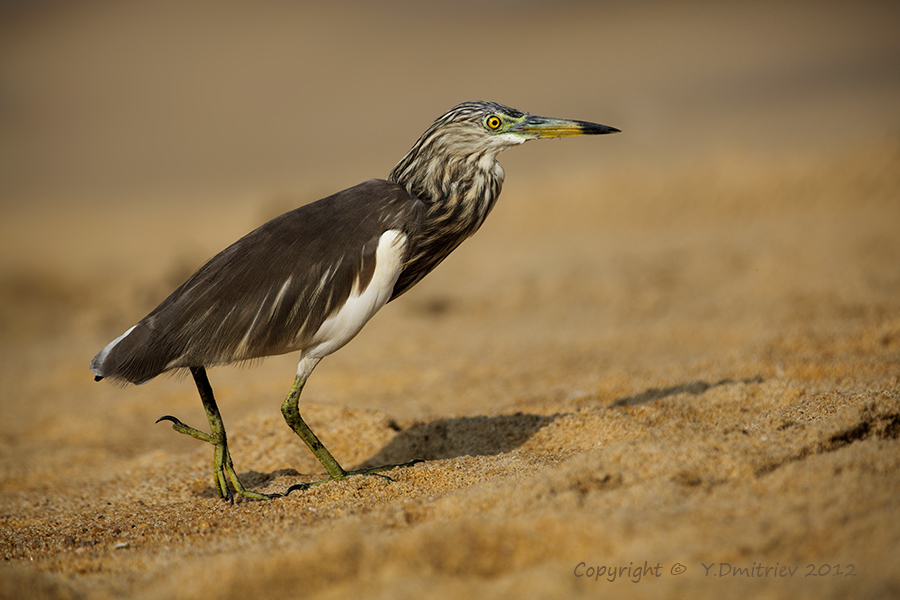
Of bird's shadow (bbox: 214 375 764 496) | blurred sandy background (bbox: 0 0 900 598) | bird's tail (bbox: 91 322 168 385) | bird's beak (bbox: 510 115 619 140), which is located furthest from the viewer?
bird's shadow (bbox: 214 375 764 496)

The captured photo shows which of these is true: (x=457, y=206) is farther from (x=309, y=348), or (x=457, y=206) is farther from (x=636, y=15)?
(x=636, y=15)

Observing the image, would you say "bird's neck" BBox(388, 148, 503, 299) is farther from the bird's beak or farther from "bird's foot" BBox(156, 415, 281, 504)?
"bird's foot" BBox(156, 415, 281, 504)

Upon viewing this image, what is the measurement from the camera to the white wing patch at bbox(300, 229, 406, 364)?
3738mm

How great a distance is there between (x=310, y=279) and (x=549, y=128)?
5.03ft

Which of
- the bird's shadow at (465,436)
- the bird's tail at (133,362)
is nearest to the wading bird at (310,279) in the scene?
the bird's tail at (133,362)

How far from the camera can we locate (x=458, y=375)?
286 inches

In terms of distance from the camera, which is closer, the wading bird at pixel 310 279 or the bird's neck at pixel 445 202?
the wading bird at pixel 310 279

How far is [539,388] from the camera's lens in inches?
250

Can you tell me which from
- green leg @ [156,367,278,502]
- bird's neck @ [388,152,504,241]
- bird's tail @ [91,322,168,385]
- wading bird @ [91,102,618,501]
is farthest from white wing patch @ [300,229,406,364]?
bird's tail @ [91,322,168,385]

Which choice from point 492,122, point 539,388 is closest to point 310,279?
point 492,122

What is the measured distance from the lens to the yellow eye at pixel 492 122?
13.2 ft

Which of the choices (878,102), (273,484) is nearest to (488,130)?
(273,484)

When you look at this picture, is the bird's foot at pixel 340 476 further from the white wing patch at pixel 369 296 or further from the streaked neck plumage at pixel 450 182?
the streaked neck plumage at pixel 450 182

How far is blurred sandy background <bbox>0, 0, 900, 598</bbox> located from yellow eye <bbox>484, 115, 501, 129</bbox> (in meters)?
1.74
